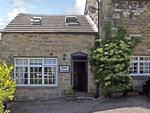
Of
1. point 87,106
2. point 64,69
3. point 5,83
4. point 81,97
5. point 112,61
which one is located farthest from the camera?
point 64,69

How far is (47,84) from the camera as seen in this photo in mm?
9477

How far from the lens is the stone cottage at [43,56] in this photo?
9320 mm

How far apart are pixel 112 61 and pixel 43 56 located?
14.1 feet

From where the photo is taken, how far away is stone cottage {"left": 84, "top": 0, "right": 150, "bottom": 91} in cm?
968

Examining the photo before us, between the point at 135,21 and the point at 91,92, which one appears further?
the point at 135,21

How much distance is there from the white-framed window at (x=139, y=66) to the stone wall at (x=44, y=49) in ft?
9.49

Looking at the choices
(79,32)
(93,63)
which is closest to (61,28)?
(79,32)

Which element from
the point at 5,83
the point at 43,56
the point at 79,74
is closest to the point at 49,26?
the point at 43,56

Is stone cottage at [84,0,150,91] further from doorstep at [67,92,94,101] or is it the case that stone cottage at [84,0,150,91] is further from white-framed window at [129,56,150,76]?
doorstep at [67,92,94,101]

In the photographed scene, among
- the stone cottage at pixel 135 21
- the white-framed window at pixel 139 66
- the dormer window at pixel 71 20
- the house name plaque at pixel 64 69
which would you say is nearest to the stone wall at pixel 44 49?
the house name plaque at pixel 64 69

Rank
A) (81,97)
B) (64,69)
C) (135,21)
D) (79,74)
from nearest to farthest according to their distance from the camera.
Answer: (81,97) → (64,69) → (135,21) → (79,74)

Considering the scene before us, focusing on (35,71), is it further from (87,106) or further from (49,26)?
(87,106)

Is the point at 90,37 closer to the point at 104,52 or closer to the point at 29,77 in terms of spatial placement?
the point at 104,52

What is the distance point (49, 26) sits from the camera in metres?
10.1
